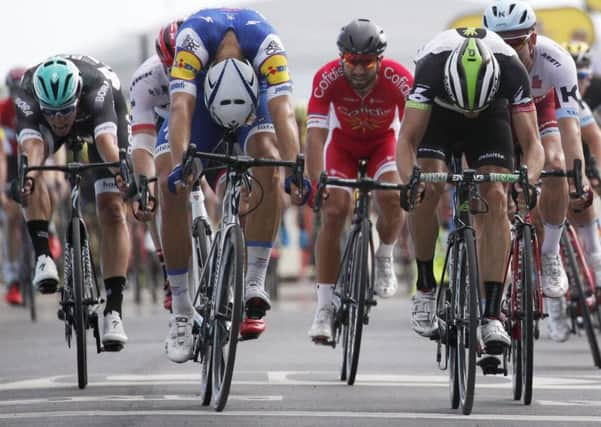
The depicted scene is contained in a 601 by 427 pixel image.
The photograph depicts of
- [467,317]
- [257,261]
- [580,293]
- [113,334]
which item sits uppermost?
[257,261]

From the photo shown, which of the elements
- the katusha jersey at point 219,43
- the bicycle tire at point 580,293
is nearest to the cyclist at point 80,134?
the katusha jersey at point 219,43

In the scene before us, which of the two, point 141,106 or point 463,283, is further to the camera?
point 141,106

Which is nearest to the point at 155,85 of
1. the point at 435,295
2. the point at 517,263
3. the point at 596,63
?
the point at 435,295

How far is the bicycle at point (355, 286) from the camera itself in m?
11.3

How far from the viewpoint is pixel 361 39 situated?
39.0ft

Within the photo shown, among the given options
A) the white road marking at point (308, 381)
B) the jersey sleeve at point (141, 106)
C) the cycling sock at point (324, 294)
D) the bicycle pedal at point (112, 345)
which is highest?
the jersey sleeve at point (141, 106)

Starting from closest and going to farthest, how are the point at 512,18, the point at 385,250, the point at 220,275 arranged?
the point at 220,275, the point at 512,18, the point at 385,250

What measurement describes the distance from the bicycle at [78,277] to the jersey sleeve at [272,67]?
1.01m

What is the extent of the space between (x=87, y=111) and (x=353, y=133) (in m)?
1.87

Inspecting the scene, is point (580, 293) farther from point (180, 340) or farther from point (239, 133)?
point (180, 340)

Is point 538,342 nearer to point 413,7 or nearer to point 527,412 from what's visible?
point 527,412

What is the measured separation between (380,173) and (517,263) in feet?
8.24

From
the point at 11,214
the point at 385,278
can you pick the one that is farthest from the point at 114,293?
the point at 11,214

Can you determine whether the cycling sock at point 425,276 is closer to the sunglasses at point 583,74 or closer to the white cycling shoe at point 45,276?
the white cycling shoe at point 45,276
